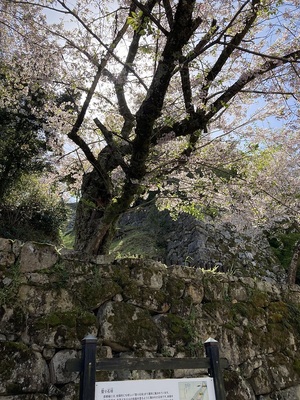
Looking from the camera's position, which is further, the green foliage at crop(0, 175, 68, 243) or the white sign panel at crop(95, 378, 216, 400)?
the green foliage at crop(0, 175, 68, 243)

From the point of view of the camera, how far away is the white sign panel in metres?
2.19

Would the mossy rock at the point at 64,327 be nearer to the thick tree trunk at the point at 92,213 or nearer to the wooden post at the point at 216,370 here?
the wooden post at the point at 216,370

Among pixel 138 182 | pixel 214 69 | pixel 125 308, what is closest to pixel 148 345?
pixel 125 308

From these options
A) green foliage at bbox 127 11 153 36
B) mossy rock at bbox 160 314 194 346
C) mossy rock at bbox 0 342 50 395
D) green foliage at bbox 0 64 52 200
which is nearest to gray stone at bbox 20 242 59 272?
mossy rock at bbox 0 342 50 395

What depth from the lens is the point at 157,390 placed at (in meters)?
2.29

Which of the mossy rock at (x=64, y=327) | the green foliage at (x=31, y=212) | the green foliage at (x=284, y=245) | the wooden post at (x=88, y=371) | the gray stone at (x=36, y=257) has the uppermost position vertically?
the green foliage at (x=31, y=212)

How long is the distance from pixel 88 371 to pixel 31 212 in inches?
341

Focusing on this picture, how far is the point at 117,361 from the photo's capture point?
2.36 m

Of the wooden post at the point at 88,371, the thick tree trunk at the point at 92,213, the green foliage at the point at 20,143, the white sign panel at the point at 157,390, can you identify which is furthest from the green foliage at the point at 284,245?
the wooden post at the point at 88,371

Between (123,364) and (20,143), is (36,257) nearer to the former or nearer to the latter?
(123,364)

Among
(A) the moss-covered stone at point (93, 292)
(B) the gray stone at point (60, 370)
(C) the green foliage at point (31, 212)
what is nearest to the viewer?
(B) the gray stone at point (60, 370)

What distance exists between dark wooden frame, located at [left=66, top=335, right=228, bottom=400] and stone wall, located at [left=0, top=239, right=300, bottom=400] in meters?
0.93

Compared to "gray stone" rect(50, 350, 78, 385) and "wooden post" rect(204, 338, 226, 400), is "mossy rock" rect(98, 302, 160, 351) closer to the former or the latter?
"gray stone" rect(50, 350, 78, 385)

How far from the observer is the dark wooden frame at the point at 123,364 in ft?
7.19
